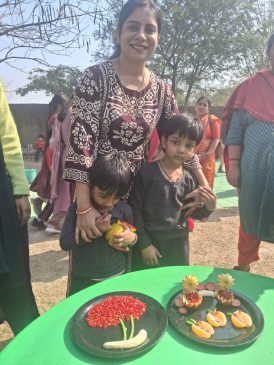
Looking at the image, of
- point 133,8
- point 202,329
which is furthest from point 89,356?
point 133,8

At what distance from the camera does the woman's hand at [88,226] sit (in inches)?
59.5

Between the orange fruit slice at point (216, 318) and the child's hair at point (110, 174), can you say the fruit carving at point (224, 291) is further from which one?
the child's hair at point (110, 174)

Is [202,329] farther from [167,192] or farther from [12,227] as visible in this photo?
[12,227]

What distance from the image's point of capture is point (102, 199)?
5.17 ft

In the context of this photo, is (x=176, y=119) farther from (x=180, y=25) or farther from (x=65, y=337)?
(x=180, y=25)

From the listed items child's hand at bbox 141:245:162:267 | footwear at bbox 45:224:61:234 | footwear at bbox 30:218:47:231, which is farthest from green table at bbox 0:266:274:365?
footwear at bbox 30:218:47:231

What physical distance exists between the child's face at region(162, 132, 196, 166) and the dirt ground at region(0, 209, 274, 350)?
5.10 feet

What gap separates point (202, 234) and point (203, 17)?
11.7m

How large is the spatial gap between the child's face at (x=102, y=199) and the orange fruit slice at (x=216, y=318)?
0.68 meters

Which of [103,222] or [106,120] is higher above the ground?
[106,120]

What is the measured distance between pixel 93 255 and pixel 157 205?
43 cm

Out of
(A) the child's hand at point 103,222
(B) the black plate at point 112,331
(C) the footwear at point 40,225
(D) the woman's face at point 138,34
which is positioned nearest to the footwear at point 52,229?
(C) the footwear at point 40,225

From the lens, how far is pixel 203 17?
43.3 ft

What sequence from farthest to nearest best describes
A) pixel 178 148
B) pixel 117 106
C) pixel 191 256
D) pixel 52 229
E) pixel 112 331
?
pixel 52 229 → pixel 191 256 → pixel 178 148 → pixel 117 106 → pixel 112 331
